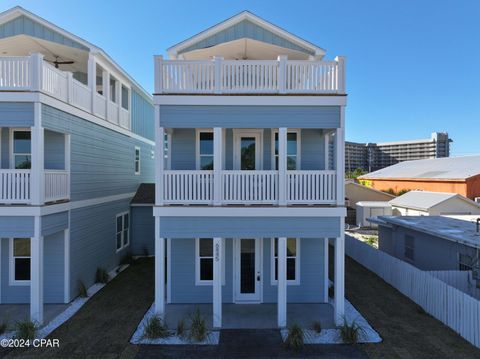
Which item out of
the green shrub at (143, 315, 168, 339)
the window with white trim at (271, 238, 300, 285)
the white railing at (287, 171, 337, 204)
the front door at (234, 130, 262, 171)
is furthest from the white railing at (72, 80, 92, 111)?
the window with white trim at (271, 238, 300, 285)

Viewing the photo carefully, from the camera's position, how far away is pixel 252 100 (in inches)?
331

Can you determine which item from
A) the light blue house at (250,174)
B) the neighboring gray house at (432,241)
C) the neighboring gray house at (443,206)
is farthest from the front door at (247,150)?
the neighboring gray house at (443,206)

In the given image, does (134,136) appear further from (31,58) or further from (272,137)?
(272,137)

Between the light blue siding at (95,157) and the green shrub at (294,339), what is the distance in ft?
27.0

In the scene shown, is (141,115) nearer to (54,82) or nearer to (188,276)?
(54,82)

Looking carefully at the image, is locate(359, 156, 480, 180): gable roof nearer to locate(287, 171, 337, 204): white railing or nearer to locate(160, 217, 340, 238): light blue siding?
locate(287, 171, 337, 204): white railing

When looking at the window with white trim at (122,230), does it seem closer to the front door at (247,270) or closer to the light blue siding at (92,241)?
the light blue siding at (92,241)

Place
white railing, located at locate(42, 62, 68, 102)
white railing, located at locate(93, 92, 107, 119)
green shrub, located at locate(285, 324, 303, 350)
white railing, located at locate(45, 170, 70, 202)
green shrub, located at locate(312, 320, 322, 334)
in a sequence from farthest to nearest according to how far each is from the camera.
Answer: white railing, located at locate(93, 92, 107, 119)
white railing, located at locate(45, 170, 70, 202)
white railing, located at locate(42, 62, 68, 102)
green shrub, located at locate(312, 320, 322, 334)
green shrub, located at locate(285, 324, 303, 350)

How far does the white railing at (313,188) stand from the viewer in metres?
8.41

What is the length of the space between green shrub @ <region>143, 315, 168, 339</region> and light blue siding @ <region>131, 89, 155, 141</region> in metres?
10.7

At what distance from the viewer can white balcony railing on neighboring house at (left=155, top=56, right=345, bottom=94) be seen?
8.44 m

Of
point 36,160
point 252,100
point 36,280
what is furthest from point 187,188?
point 36,280

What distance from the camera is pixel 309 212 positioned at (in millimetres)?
8352

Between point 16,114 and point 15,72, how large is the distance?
1238 millimetres
